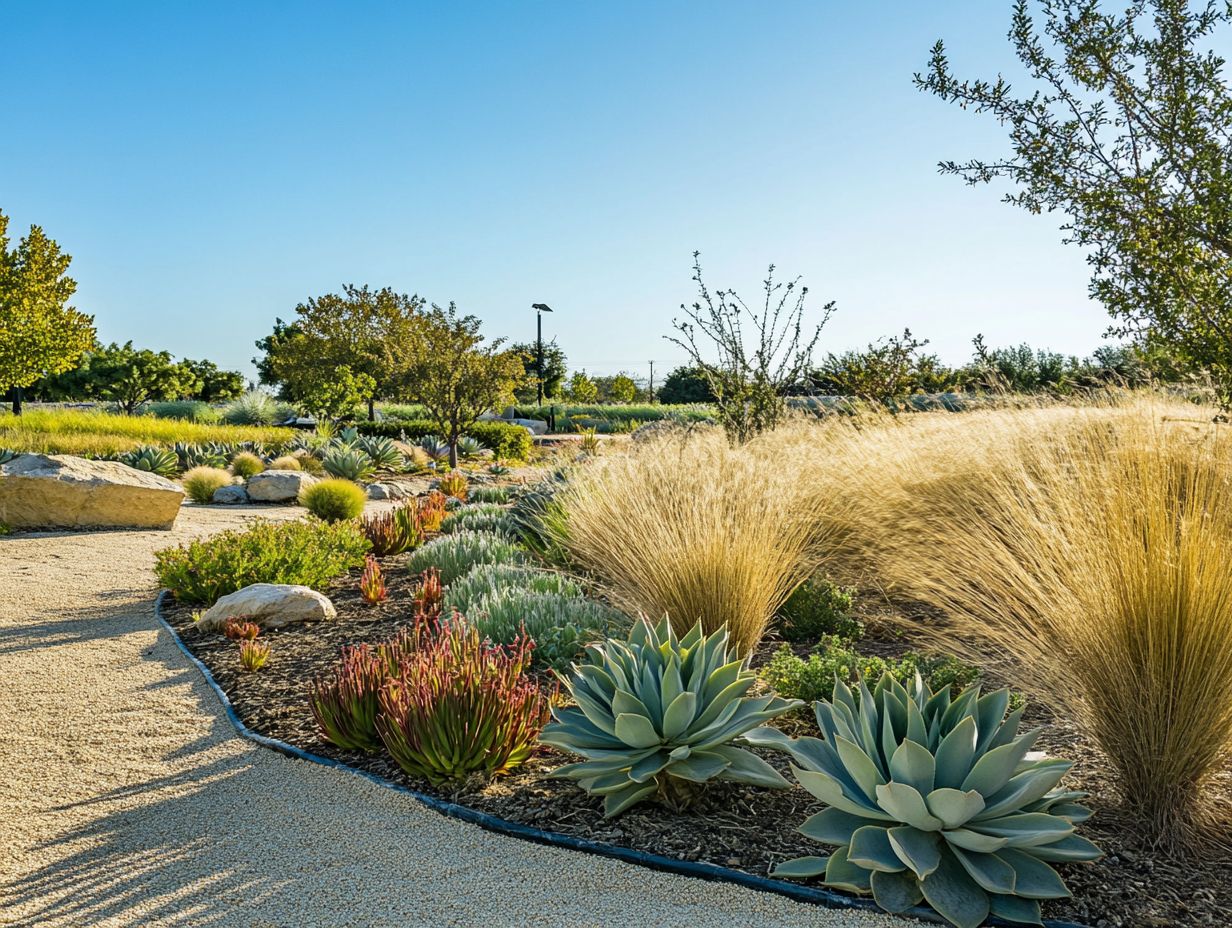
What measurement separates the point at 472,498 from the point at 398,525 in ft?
10.5

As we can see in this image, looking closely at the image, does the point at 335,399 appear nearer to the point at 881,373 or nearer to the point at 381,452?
the point at 381,452

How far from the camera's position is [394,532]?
335 inches

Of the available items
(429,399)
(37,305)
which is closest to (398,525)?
(429,399)

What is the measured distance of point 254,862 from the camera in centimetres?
289

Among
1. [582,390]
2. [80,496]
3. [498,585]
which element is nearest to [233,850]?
Result: [498,585]

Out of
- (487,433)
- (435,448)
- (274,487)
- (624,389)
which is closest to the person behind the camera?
(274,487)

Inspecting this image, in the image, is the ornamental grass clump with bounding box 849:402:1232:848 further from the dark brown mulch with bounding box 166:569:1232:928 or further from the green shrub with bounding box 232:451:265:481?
the green shrub with bounding box 232:451:265:481

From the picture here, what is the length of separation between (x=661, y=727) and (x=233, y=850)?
4.98 ft

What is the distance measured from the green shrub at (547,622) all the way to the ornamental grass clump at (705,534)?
0.22 m

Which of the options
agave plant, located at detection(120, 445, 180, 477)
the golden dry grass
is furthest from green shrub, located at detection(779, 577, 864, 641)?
the golden dry grass

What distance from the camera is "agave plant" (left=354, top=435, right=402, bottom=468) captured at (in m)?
16.4

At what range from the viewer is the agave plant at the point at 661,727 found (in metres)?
3.06

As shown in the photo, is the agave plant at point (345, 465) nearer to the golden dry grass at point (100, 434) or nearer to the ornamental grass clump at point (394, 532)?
the golden dry grass at point (100, 434)

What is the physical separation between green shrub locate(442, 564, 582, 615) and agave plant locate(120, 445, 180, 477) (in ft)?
32.2
